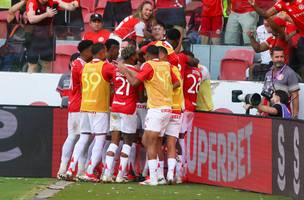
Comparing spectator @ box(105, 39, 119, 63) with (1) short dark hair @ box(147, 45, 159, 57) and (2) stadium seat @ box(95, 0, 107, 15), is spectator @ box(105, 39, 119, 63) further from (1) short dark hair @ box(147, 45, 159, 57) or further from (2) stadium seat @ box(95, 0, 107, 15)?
(2) stadium seat @ box(95, 0, 107, 15)

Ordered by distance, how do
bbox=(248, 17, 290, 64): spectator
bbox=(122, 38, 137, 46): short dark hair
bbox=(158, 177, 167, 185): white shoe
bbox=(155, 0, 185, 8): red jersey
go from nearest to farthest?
bbox=(158, 177, 167, 185): white shoe, bbox=(248, 17, 290, 64): spectator, bbox=(122, 38, 137, 46): short dark hair, bbox=(155, 0, 185, 8): red jersey

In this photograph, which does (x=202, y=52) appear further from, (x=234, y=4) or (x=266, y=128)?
(x=266, y=128)

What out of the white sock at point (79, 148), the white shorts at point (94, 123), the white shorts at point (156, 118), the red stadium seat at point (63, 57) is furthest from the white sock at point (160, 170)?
the red stadium seat at point (63, 57)

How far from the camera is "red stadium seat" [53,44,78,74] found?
17859mm

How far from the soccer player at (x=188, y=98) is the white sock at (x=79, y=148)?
1.43 metres

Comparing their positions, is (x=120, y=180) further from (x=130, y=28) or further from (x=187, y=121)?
(x=130, y=28)

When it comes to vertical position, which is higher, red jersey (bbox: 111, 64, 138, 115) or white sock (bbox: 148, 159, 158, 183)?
red jersey (bbox: 111, 64, 138, 115)

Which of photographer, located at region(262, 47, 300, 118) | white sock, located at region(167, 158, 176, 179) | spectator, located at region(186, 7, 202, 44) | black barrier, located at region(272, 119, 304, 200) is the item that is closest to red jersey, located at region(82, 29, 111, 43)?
spectator, located at region(186, 7, 202, 44)

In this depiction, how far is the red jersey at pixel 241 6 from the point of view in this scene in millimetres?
18406

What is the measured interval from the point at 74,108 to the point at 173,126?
5.39 feet

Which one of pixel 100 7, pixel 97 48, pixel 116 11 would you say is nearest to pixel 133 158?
pixel 97 48

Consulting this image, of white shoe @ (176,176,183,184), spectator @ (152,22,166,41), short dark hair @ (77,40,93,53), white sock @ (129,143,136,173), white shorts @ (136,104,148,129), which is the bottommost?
white shoe @ (176,176,183,184)

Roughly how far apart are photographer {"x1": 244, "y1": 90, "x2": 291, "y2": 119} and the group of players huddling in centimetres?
126

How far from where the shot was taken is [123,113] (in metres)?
14.9
